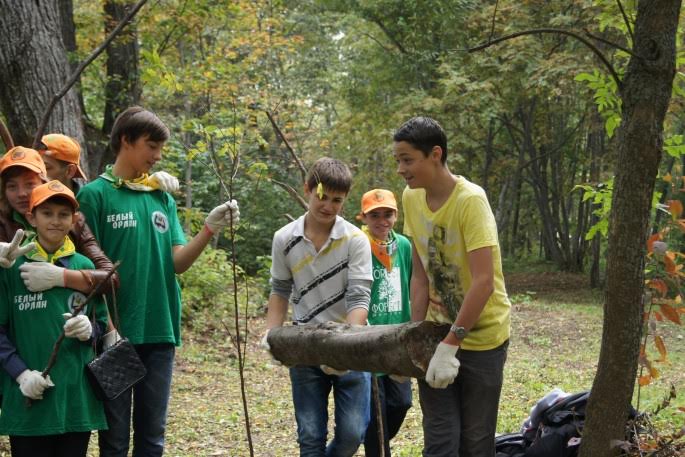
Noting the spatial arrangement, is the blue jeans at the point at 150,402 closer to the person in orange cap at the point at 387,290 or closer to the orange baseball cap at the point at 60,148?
the orange baseball cap at the point at 60,148

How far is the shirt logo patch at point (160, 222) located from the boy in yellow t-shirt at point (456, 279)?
1180mm

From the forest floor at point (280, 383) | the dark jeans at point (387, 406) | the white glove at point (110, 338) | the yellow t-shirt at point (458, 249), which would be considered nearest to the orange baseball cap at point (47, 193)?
the white glove at point (110, 338)

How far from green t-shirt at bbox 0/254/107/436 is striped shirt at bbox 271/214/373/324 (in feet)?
3.31

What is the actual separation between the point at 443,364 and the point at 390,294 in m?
1.56

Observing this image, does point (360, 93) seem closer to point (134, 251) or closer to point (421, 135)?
point (134, 251)

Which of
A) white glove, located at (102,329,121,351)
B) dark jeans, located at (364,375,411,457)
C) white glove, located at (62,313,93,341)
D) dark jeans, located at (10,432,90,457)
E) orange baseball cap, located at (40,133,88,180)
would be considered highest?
orange baseball cap, located at (40,133,88,180)

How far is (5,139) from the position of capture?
→ 3.56m

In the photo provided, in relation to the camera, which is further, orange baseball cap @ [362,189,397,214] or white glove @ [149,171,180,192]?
orange baseball cap @ [362,189,397,214]

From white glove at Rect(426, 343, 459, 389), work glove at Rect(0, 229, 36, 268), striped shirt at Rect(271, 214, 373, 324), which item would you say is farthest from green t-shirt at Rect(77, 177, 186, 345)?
white glove at Rect(426, 343, 459, 389)

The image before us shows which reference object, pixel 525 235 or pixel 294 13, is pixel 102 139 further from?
pixel 525 235

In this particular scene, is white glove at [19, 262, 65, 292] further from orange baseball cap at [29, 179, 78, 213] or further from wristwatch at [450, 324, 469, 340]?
wristwatch at [450, 324, 469, 340]

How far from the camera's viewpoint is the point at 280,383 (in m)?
8.19

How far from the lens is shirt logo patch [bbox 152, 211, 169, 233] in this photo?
11.0 ft

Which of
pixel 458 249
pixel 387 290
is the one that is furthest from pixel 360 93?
pixel 458 249
